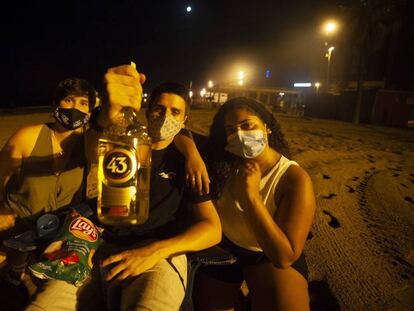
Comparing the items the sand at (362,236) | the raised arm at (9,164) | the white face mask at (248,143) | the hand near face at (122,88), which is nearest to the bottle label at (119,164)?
the hand near face at (122,88)

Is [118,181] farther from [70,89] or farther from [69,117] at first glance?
[70,89]

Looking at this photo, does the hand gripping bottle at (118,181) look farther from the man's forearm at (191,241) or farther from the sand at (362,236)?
the sand at (362,236)

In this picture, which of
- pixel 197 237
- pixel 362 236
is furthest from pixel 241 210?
pixel 362 236

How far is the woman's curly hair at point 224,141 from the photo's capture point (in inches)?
93.9

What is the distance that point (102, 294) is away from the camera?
1.91 metres

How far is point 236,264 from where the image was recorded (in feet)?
7.69

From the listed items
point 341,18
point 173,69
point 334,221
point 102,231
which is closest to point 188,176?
point 102,231

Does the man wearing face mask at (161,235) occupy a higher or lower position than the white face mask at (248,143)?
lower

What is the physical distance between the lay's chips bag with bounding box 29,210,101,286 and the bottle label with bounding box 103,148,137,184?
1.48ft

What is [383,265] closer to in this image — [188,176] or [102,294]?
[188,176]

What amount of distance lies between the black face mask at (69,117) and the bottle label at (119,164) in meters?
1.21

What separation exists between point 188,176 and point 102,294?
3.22ft

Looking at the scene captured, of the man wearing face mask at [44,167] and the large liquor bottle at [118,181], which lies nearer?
the large liquor bottle at [118,181]

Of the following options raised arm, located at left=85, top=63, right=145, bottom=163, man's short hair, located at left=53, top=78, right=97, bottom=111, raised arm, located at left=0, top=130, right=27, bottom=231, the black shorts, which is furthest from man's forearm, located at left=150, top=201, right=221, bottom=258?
man's short hair, located at left=53, top=78, right=97, bottom=111
